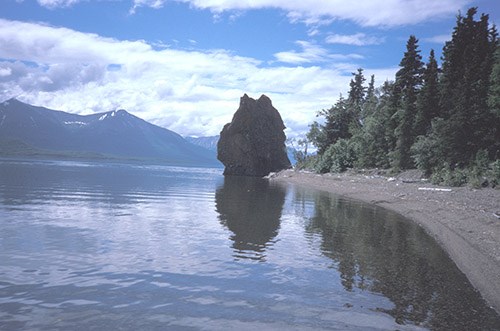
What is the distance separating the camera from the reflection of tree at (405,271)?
10.1 m

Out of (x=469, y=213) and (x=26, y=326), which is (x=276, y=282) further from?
(x=469, y=213)

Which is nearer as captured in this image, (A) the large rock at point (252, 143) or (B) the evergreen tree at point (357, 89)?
(B) the evergreen tree at point (357, 89)

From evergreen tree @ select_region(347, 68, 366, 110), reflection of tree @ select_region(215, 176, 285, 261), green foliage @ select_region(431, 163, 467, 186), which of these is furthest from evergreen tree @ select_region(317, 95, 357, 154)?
reflection of tree @ select_region(215, 176, 285, 261)

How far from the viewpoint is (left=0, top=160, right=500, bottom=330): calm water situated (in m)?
9.26

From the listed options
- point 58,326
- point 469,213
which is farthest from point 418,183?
point 58,326

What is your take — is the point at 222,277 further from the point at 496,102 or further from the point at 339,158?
the point at 339,158

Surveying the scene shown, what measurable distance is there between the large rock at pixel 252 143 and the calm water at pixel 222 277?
104m

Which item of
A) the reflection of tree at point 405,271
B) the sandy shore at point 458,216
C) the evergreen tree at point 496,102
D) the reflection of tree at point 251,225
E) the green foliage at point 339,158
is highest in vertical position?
the evergreen tree at point 496,102

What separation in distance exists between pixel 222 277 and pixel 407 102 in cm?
4533

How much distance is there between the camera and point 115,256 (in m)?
14.4

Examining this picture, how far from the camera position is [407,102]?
51125mm

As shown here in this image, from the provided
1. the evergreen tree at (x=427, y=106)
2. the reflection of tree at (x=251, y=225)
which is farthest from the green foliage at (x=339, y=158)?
the reflection of tree at (x=251, y=225)

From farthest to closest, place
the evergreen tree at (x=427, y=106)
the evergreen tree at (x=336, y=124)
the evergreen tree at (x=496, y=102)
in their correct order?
the evergreen tree at (x=336, y=124) < the evergreen tree at (x=427, y=106) < the evergreen tree at (x=496, y=102)

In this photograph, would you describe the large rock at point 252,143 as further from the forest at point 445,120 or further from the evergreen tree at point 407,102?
the evergreen tree at point 407,102
